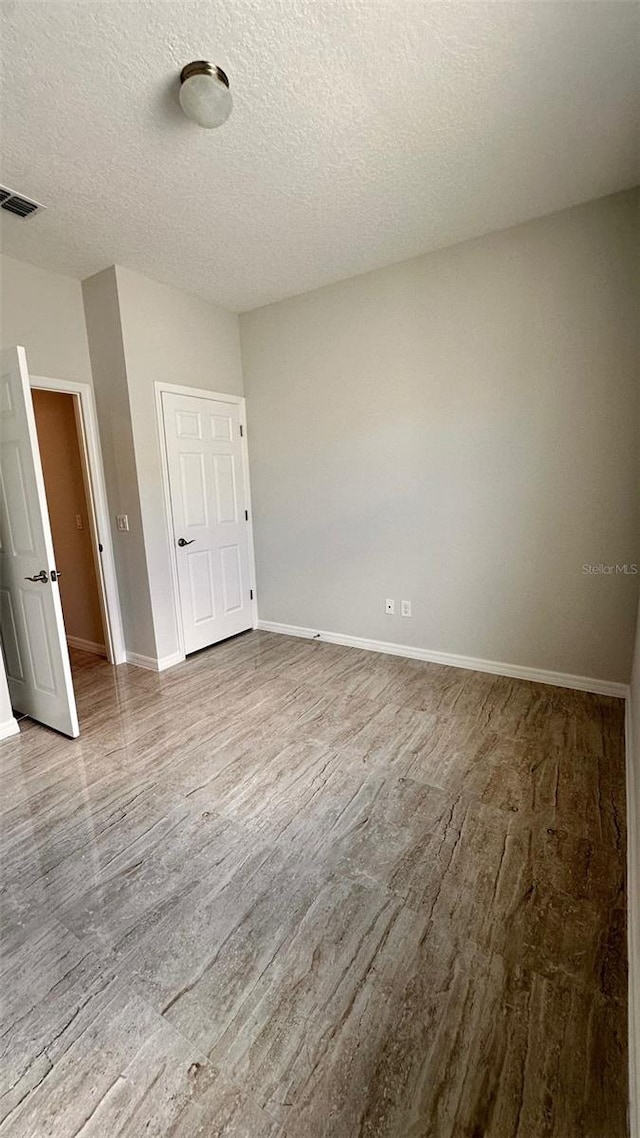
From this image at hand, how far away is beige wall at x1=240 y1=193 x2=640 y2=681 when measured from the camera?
253cm

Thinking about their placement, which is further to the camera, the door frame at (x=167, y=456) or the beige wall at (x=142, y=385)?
the door frame at (x=167, y=456)

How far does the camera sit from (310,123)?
181cm

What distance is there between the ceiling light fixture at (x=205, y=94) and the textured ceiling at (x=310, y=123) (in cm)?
3

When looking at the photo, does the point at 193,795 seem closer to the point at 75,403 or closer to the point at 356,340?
the point at 75,403

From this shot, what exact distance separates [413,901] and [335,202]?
3118mm

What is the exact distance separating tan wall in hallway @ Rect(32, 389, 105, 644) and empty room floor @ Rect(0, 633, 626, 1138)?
4.90ft

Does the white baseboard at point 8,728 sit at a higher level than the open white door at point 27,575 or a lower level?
lower

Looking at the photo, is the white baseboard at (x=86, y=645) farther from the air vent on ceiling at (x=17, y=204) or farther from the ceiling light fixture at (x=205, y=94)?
the ceiling light fixture at (x=205, y=94)

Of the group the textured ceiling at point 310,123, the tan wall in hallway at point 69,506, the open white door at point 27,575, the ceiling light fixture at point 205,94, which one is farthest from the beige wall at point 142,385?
the ceiling light fixture at point 205,94

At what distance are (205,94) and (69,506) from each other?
9.88 feet

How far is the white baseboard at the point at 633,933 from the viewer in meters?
0.97

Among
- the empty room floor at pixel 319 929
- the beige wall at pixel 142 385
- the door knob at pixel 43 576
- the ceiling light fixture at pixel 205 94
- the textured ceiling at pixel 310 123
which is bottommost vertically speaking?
the empty room floor at pixel 319 929

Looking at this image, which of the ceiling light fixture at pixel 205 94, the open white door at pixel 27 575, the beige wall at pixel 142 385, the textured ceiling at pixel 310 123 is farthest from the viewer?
the beige wall at pixel 142 385

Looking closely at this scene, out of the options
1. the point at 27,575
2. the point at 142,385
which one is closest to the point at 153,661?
the point at 27,575
